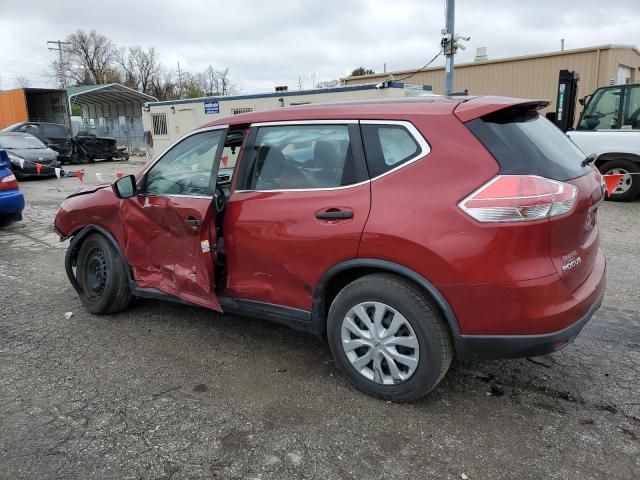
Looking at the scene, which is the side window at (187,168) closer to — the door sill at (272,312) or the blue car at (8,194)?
the door sill at (272,312)

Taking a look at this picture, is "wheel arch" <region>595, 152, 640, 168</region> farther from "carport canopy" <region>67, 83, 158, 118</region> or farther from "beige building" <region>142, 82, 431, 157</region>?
"carport canopy" <region>67, 83, 158, 118</region>

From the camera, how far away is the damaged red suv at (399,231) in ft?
8.72

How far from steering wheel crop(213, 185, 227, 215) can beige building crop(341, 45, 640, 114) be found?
14477 millimetres

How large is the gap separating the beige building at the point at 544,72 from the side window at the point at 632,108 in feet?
24.8

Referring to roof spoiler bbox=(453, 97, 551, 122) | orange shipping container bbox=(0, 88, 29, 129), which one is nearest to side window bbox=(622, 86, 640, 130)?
roof spoiler bbox=(453, 97, 551, 122)

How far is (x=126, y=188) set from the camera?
4.18 m

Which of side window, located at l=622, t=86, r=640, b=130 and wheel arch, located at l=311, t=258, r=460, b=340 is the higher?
side window, located at l=622, t=86, r=640, b=130

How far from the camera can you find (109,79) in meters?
61.4

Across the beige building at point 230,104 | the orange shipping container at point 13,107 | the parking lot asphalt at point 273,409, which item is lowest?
the parking lot asphalt at point 273,409

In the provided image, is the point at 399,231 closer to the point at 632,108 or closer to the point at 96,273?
the point at 96,273

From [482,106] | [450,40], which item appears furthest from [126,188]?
[450,40]

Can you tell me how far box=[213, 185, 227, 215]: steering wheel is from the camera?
3613 millimetres

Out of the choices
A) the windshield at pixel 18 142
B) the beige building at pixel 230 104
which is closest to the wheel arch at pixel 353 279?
the beige building at pixel 230 104

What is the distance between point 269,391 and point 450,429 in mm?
1116
